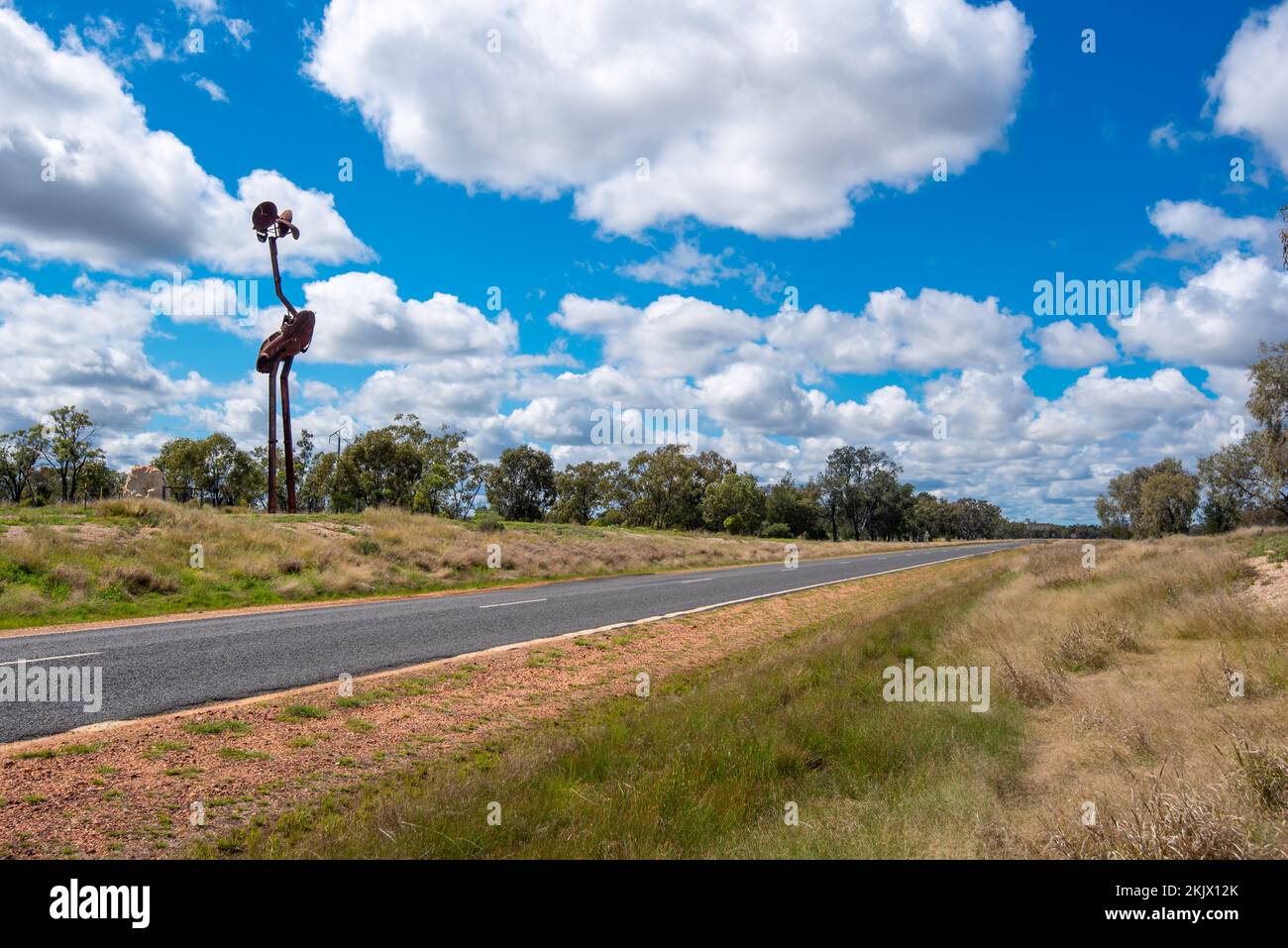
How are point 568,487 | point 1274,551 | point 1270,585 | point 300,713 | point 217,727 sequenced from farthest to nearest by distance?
point 568,487
point 1274,551
point 1270,585
point 300,713
point 217,727

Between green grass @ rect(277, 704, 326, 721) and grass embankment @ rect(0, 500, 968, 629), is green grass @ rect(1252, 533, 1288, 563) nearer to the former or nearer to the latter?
green grass @ rect(277, 704, 326, 721)

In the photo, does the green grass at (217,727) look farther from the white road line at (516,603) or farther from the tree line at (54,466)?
the tree line at (54,466)

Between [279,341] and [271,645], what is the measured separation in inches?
1011

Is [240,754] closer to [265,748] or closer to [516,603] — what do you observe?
[265,748]

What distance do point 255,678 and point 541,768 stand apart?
486 cm

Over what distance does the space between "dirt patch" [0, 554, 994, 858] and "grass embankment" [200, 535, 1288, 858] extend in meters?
0.49

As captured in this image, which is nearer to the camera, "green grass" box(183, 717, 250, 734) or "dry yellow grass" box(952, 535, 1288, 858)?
"dry yellow grass" box(952, 535, 1288, 858)

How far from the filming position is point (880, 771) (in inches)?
245

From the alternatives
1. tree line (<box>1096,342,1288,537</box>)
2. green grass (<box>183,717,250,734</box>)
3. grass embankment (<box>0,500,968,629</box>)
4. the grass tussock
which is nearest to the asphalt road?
green grass (<box>183,717,250,734</box>)

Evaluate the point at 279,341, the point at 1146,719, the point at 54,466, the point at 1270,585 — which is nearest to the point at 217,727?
the point at 1146,719

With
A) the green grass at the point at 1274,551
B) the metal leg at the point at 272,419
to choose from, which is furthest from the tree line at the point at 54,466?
the green grass at the point at 1274,551

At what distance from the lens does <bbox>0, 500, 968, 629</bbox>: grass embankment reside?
15.9 metres
